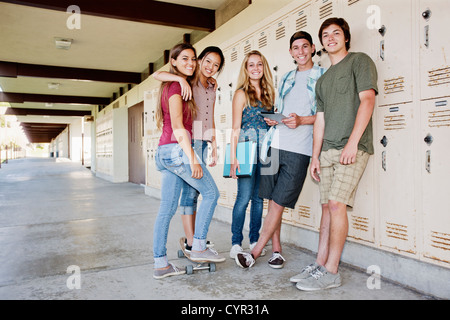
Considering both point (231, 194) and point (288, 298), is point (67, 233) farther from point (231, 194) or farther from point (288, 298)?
point (288, 298)

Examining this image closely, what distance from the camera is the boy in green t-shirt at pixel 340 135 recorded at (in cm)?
182

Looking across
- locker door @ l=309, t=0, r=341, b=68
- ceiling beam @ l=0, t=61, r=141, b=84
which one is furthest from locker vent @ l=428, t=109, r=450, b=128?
ceiling beam @ l=0, t=61, r=141, b=84

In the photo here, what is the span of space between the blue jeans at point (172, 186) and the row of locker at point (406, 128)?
106cm

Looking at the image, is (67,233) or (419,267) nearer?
(419,267)

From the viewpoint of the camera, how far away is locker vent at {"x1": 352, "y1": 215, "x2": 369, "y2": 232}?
220 cm

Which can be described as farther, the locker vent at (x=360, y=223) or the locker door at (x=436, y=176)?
the locker vent at (x=360, y=223)

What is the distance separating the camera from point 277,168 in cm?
218

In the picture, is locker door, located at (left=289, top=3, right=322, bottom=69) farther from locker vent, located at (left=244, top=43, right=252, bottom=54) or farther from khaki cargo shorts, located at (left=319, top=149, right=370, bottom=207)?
khaki cargo shorts, located at (left=319, top=149, right=370, bottom=207)

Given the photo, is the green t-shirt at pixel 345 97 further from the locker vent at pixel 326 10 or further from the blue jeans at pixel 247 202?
the locker vent at pixel 326 10

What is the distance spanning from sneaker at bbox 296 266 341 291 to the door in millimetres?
6562

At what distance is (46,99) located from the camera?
37.5ft

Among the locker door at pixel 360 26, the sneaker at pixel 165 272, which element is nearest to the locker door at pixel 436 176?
the locker door at pixel 360 26
